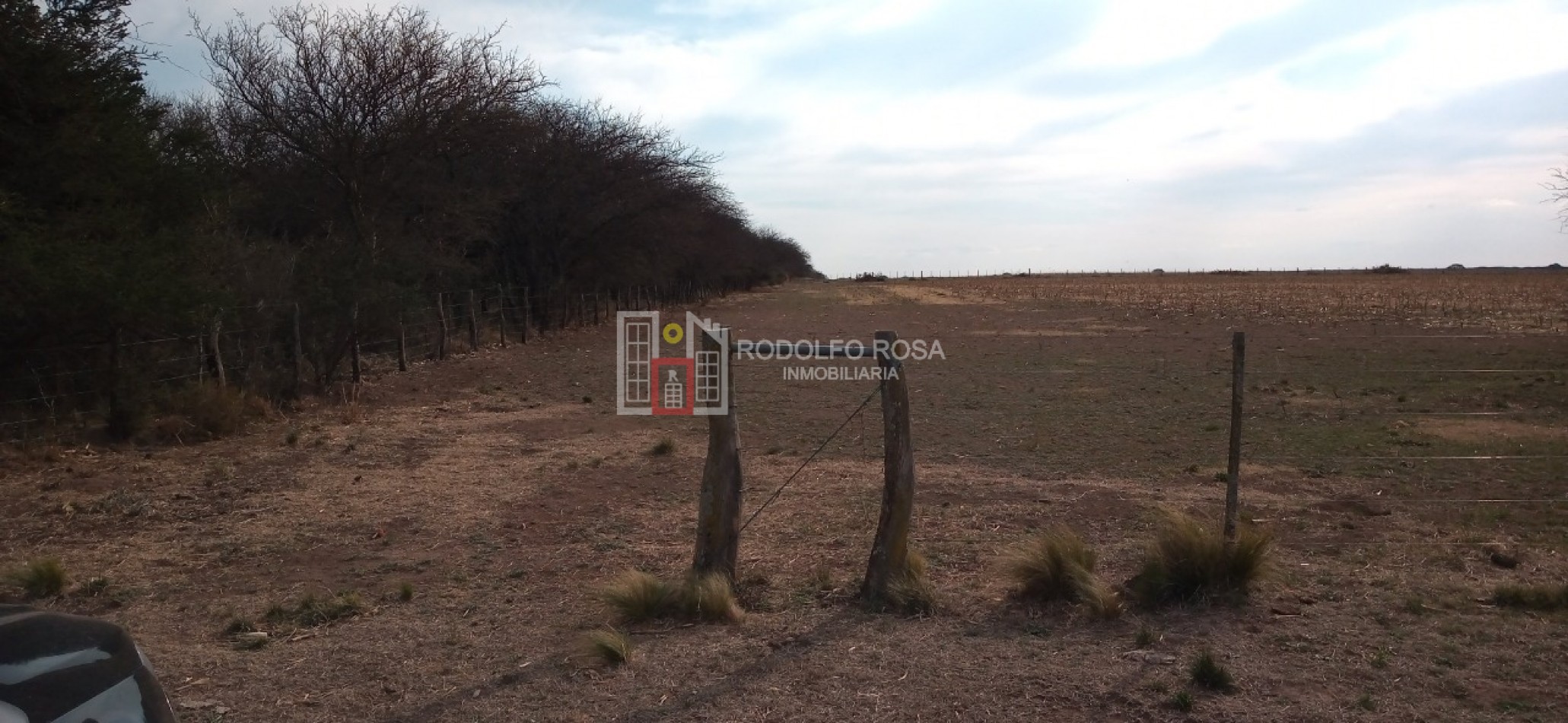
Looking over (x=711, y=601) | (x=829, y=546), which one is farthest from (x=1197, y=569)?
(x=711, y=601)

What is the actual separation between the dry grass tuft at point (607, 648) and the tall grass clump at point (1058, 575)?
6.98 ft

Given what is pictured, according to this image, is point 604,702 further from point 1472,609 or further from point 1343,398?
point 1343,398

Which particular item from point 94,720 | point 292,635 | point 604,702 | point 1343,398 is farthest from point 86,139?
point 1343,398

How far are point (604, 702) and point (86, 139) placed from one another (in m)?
10.4

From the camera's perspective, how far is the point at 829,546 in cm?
675

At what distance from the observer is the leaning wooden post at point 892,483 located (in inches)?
209

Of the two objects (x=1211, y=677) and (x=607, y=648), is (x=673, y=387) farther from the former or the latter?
(x=1211, y=677)

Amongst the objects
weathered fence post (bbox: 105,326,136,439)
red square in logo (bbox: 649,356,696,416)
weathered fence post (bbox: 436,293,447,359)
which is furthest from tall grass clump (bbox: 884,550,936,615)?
weathered fence post (bbox: 436,293,447,359)

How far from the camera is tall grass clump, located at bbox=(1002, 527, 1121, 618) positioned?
16.8 ft

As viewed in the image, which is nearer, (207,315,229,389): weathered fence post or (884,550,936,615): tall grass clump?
(884,550,936,615): tall grass clump

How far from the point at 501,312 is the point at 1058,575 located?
21.4 meters

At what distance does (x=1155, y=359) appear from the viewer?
1925 centimetres

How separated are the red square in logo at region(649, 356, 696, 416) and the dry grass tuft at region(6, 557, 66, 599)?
325 inches

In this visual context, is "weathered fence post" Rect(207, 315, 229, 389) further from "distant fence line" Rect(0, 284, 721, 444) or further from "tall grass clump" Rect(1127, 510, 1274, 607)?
"tall grass clump" Rect(1127, 510, 1274, 607)
